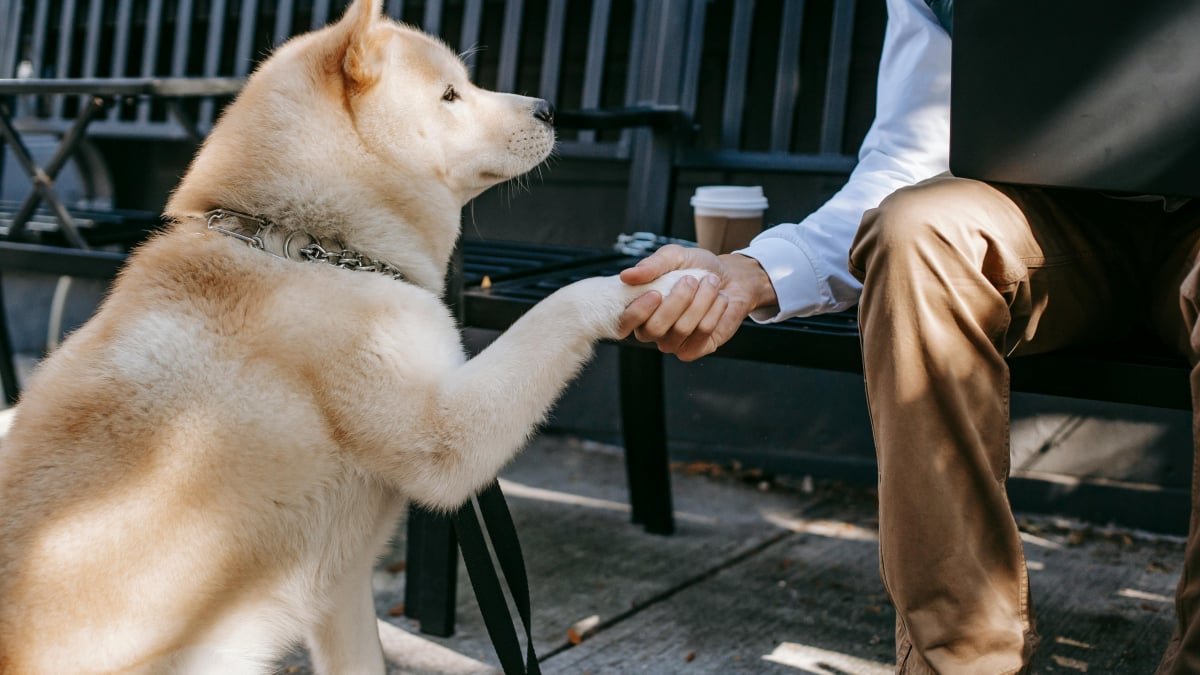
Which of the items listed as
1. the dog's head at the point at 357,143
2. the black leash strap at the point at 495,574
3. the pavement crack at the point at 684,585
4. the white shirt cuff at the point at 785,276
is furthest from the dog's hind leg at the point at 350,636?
the white shirt cuff at the point at 785,276

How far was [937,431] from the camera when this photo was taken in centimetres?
158

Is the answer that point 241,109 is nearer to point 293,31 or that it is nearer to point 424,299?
point 424,299

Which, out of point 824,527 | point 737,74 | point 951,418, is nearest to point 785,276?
point 951,418

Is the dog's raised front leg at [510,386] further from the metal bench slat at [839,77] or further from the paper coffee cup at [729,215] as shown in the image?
the metal bench slat at [839,77]

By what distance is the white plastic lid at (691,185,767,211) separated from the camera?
247 centimetres

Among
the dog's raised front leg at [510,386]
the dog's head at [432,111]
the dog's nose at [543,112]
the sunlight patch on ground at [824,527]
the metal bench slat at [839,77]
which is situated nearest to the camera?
the dog's raised front leg at [510,386]

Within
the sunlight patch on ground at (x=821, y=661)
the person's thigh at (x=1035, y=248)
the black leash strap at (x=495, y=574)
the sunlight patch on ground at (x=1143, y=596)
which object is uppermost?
the person's thigh at (x=1035, y=248)

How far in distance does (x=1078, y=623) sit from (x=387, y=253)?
184 cm

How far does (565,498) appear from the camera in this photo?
11.7ft

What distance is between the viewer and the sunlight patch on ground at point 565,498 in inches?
133

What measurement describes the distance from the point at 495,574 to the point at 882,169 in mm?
1146

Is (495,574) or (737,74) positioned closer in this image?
(495,574)

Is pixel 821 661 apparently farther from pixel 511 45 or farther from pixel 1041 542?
pixel 511 45

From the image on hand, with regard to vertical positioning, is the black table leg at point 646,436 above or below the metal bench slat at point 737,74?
below
